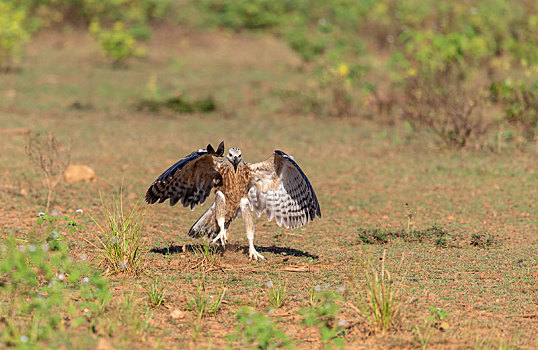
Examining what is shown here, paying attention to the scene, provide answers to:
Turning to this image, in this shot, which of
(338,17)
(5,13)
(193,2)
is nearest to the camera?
(5,13)

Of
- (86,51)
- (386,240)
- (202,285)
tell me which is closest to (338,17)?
(86,51)

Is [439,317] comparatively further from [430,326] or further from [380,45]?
[380,45]

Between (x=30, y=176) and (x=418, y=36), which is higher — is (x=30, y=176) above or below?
below

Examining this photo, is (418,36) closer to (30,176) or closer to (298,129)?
(298,129)

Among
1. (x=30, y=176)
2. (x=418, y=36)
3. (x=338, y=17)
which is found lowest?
(x=30, y=176)

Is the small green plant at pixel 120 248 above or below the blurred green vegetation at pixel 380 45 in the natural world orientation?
below

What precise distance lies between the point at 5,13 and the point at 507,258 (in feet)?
52.6

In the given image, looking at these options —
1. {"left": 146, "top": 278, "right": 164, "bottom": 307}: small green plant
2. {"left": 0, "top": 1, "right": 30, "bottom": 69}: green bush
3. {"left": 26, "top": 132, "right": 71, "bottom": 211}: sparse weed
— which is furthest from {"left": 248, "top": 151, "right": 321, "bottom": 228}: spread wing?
{"left": 0, "top": 1, "right": 30, "bottom": 69}: green bush

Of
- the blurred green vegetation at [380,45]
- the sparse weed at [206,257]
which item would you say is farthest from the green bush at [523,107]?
the sparse weed at [206,257]

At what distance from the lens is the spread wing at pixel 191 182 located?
272 inches

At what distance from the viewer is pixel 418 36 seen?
50.4ft

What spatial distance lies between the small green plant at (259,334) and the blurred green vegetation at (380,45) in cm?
846

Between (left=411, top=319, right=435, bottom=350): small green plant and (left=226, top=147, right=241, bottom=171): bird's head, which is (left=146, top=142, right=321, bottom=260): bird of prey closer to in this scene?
(left=226, top=147, right=241, bottom=171): bird's head

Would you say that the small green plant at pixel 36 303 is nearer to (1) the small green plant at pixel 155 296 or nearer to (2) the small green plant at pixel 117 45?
(1) the small green plant at pixel 155 296
